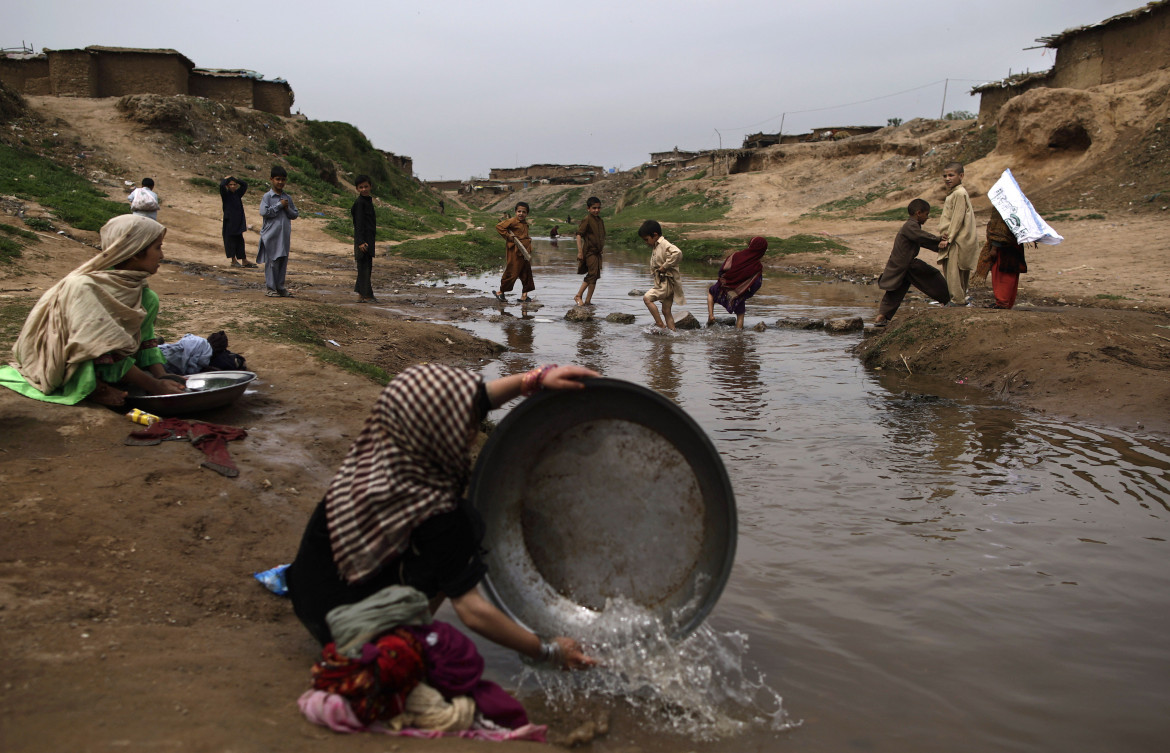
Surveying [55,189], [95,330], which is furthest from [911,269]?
[55,189]

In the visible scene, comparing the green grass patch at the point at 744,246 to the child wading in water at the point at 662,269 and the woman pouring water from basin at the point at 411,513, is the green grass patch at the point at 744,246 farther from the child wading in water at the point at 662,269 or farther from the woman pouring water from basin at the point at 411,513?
the woman pouring water from basin at the point at 411,513

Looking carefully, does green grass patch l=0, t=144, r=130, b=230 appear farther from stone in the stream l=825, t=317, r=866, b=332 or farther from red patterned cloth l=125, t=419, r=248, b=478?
stone in the stream l=825, t=317, r=866, b=332

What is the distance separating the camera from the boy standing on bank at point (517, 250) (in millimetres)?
12109

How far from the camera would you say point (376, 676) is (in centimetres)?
216

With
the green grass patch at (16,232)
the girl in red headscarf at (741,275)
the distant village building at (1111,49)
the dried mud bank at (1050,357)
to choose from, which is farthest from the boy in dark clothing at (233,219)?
the distant village building at (1111,49)

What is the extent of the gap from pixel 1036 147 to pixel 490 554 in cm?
2474

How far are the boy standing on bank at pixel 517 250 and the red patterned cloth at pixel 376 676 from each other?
9.94 meters

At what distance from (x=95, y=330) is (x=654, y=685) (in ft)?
10.7

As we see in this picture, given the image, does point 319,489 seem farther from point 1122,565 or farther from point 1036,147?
point 1036,147

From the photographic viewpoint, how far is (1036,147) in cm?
2231

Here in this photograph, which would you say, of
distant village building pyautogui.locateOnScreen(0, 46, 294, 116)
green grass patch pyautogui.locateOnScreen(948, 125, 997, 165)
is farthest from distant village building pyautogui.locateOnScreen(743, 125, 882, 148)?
distant village building pyautogui.locateOnScreen(0, 46, 294, 116)

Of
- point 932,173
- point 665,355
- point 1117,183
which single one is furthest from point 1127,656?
point 932,173

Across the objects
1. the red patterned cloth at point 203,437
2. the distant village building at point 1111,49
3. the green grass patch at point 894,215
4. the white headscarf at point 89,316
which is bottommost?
the red patterned cloth at point 203,437

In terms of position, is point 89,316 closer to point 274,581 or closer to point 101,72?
point 274,581
